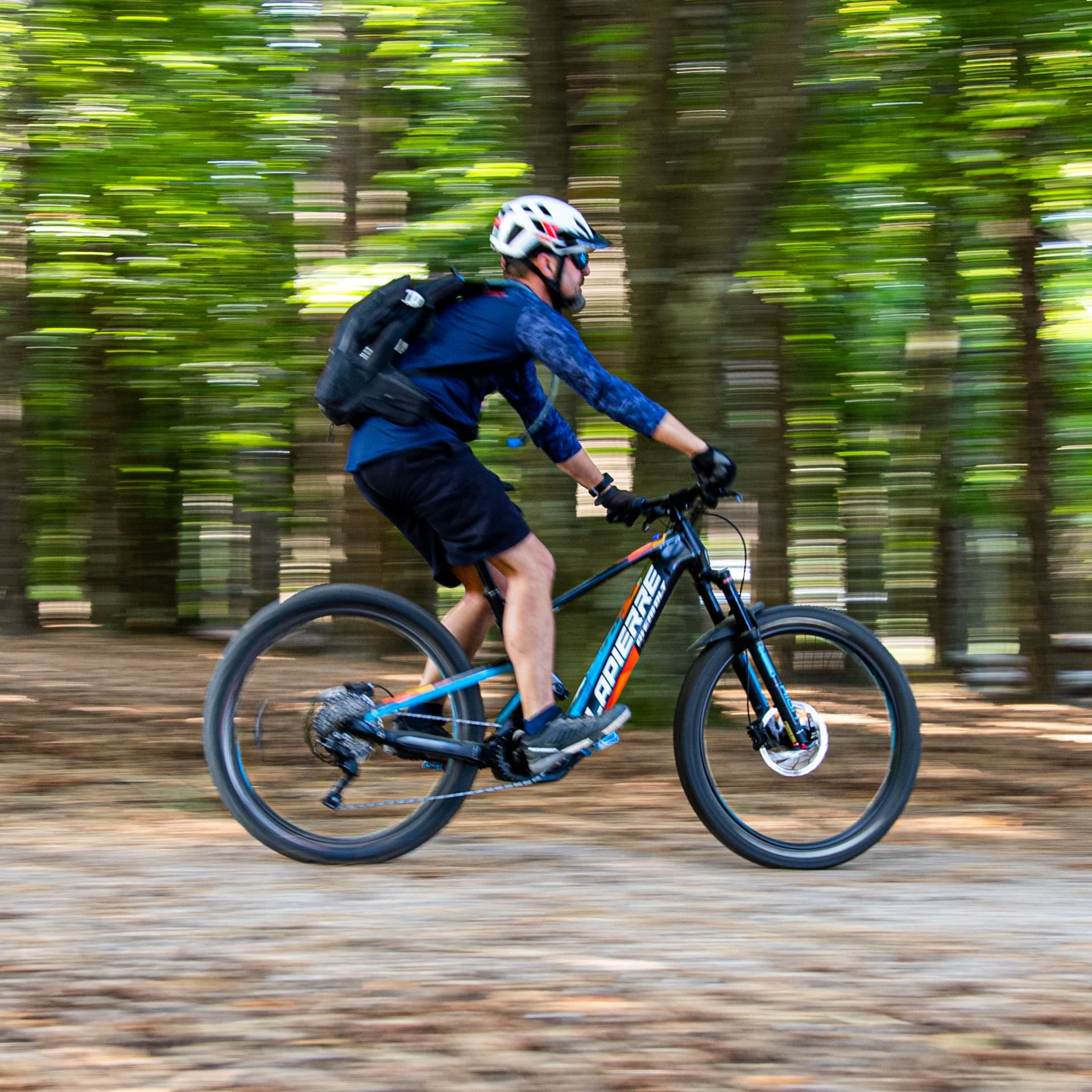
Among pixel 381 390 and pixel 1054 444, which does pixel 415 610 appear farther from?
pixel 1054 444

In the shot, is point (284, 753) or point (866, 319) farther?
point (866, 319)

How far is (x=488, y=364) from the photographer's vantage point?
452cm

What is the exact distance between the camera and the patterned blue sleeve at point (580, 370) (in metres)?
4.39

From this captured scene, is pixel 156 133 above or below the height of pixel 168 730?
above

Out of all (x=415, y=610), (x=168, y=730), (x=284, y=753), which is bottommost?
(x=168, y=730)

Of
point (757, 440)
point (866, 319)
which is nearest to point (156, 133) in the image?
point (866, 319)

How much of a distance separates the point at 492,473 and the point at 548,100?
135 inches

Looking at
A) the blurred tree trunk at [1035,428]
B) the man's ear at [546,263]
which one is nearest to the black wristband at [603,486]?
the man's ear at [546,263]

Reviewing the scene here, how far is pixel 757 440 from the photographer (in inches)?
284

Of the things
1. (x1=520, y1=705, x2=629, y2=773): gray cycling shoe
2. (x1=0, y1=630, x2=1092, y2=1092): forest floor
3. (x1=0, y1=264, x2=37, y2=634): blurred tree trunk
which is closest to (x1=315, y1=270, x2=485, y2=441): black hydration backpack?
(x1=520, y1=705, x2=629, y2=773): gray cycling shoe

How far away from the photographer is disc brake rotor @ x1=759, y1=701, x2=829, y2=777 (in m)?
4.77

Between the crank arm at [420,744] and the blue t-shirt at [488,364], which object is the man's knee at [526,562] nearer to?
the blue t-shirt at [488,364]

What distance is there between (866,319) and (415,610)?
877 centimetres

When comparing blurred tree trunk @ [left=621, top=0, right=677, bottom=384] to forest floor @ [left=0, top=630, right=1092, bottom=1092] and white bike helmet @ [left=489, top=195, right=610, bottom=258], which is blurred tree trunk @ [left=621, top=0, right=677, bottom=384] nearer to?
forest floor @ [left=0, top=630, right=1092, bottom=1092]
